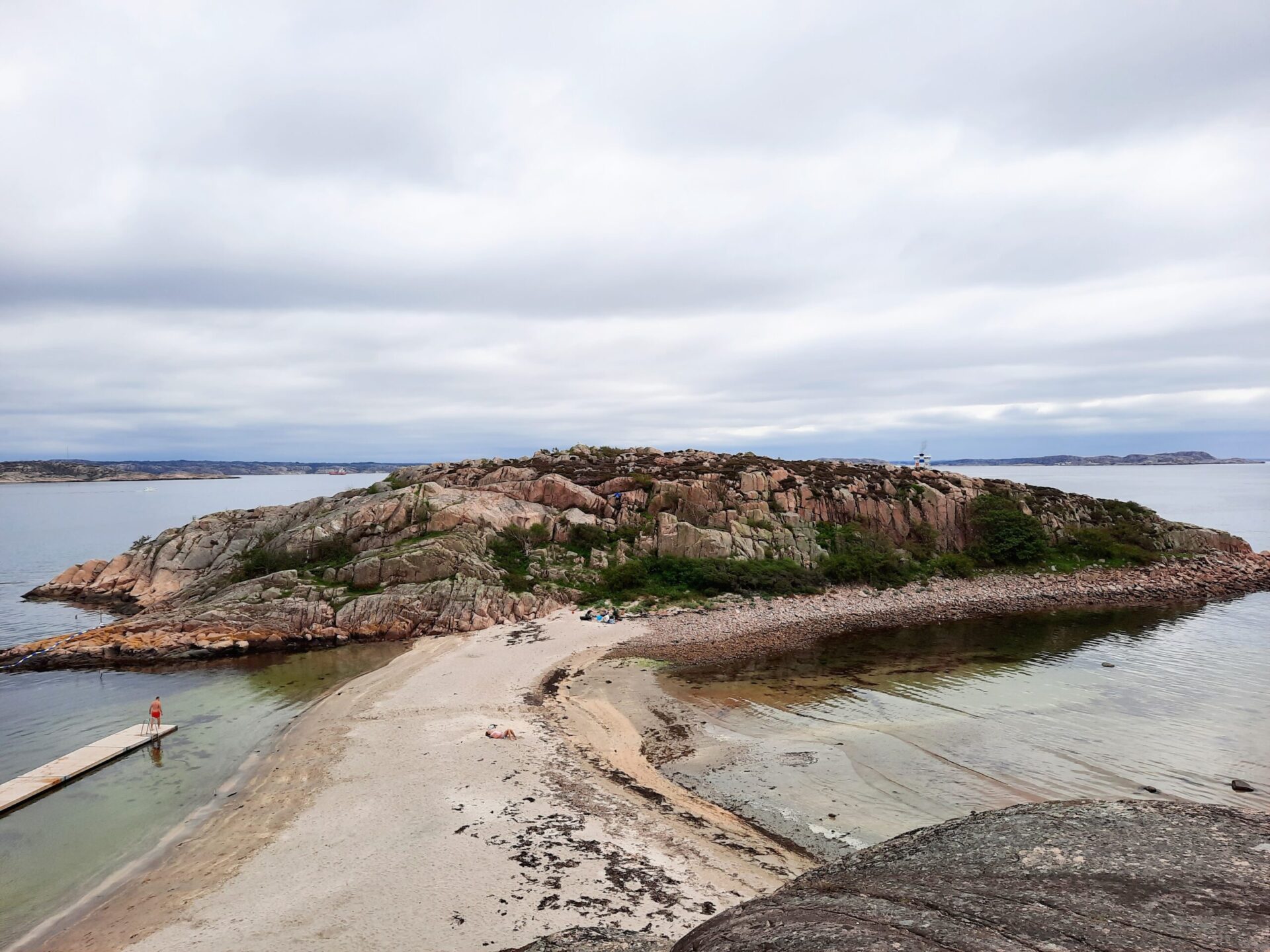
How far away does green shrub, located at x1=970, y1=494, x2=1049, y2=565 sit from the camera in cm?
5156

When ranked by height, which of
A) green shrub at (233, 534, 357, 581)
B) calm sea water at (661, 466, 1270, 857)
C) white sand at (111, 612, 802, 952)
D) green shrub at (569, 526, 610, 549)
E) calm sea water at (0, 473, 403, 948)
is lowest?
calm sea water at (0, 473, 403, 948)

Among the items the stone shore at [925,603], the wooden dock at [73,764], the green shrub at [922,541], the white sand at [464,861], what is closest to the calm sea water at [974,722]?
the stone shore at [925,603]

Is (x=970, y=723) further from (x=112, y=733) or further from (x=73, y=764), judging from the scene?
(x=112, y=733)

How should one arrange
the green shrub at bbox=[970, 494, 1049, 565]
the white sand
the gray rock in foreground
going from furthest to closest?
the green shrub at bbox=[970, 494, 1049, 565], the white sand, the gray rock in foreground

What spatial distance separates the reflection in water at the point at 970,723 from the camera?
17.7 metres

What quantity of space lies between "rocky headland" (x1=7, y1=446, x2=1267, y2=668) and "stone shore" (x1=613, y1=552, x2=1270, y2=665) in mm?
253

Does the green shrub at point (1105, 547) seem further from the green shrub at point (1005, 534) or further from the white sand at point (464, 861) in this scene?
the white sand at point (464, 861)

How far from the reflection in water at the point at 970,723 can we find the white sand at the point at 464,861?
10.9ft

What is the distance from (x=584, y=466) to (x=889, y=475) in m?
28.9

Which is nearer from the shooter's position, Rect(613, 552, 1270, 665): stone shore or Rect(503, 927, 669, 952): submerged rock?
Rect(503, 927, 669, 952): submerged rock

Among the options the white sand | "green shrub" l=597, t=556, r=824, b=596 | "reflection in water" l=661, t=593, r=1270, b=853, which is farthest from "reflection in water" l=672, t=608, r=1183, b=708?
the white sand

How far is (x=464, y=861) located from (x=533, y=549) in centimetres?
3113

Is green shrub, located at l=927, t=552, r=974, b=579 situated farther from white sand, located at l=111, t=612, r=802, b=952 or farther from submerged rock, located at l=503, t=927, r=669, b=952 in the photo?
submerged rock, located at l=503, t=927, r=669, b=952

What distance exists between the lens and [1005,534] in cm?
5194
